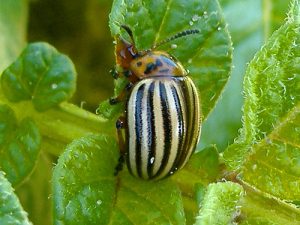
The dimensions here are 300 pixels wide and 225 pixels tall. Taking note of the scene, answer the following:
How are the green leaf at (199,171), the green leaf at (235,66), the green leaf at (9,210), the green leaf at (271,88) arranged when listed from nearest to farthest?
the green leaf at (9,210), the green leaf at (271,88), the green leaf at (199,171), the green leaf at (235,66)

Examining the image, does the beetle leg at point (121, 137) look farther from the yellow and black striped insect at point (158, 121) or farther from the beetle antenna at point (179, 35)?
the beetle antenna at point (179, 35)

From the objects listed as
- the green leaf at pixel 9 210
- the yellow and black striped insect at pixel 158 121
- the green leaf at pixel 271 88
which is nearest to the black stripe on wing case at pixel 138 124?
the yellow and black striped insect at pixel 158 121

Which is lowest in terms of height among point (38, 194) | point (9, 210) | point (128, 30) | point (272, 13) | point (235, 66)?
point (38, 194)

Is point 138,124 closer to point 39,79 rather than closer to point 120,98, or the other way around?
point 120,98

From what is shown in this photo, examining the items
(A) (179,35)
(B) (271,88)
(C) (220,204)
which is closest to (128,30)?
(A) (179,35)

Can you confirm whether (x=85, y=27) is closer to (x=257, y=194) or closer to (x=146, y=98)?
(x=146, y=98)

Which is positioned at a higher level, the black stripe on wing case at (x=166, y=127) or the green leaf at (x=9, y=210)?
the green leaf at (x=9, y=210)
